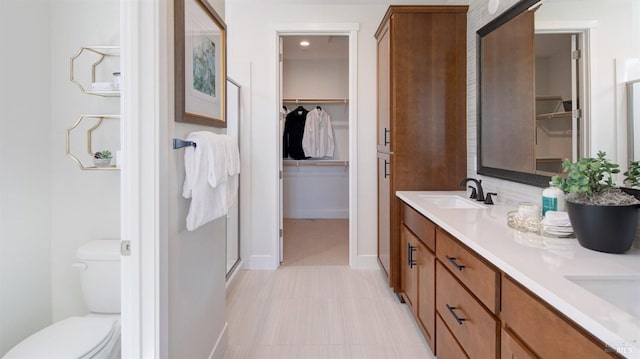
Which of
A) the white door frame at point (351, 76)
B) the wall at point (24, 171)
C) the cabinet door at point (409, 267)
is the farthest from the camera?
the white door frame at point (351, 76)

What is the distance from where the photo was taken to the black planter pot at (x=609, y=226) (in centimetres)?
111

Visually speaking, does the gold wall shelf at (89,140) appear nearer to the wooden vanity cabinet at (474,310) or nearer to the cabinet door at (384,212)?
the wooden vanity cabinet at (474,310)

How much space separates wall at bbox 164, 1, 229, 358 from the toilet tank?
51 cm

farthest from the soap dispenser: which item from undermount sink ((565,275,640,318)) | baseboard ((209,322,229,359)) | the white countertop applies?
baseboard ((209,322,229,359))

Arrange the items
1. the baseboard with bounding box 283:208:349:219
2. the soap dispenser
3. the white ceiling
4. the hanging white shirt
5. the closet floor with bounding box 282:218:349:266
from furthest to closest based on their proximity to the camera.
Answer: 1. the baseboard with bounding box 283:208:349:219
2. the hanging white shirt
3. the white ceiling
4. the closet floor with bounding box 282:218:349:266
5. the soap dispenser

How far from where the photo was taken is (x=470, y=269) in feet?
4.54

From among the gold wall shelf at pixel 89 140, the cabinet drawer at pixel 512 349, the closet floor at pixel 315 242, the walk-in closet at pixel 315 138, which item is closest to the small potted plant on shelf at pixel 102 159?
the gold wall shelf at pixel 89 140

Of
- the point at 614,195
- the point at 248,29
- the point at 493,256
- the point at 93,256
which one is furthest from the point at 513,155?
the point at 248,29

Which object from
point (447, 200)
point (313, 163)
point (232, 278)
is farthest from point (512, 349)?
point (313, 163)

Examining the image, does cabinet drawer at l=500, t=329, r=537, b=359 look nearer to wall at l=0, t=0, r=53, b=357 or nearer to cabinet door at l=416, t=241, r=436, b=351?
cabinet door at l=416, t=241, r=436, b=351

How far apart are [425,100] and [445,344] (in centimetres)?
171

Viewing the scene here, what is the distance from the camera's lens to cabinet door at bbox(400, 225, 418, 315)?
227 cm

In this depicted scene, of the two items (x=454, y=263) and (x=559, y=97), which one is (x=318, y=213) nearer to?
(x=454, y=263)

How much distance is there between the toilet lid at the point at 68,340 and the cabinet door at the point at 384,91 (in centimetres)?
221
